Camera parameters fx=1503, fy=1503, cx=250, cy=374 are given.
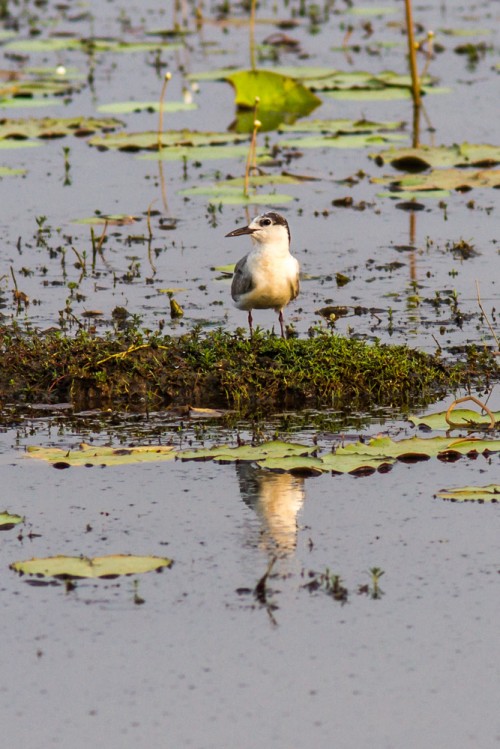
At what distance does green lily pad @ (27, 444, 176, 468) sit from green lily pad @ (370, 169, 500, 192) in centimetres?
694

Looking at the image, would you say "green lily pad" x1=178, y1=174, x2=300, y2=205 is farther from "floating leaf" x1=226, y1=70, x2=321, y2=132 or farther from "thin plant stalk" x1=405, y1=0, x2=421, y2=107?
"floating leaf" x1=226, y1=70, x2=321, y2=132

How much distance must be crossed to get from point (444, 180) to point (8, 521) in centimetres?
838

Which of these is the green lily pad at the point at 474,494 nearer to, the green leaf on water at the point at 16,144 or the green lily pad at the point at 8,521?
the green lily pad at the point at 8,521

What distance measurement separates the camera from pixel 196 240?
13266mm

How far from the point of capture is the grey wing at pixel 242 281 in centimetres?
979

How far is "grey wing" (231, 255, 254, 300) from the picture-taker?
9.79m

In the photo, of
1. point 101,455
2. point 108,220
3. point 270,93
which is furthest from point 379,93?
point 101,455

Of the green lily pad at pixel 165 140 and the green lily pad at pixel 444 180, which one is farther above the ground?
the green lily pad at pixel 165 140

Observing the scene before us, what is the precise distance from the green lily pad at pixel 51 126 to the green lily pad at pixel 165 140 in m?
0.55

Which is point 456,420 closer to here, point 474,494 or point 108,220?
point 474,494

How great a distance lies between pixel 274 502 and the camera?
23.6 feet

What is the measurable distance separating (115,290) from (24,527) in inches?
195

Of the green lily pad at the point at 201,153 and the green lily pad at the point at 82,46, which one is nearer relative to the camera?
the green lily pad at the point at 201,153

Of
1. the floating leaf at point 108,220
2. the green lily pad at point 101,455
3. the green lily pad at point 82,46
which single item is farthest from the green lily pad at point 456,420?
the green lily pad at point 82,46
